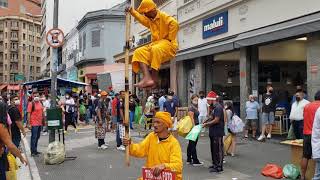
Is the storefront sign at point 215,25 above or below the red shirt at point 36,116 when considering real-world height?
above

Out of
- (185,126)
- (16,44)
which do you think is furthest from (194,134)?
(16,44)

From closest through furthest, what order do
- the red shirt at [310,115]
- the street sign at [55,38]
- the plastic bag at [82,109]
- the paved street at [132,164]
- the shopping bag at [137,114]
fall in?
the red shirt at [310,115] < the paved street at [132,164] < the street sign at [55,38] < the shopping bag at [137,114] < the plastic bag at [82,109]

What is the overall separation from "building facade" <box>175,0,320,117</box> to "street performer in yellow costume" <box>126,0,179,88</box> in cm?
874

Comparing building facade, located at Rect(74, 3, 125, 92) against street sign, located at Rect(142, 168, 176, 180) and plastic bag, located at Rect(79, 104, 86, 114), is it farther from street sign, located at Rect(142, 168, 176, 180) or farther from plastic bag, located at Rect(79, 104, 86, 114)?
street sign, located at Rect(142, 168, 176, 180)

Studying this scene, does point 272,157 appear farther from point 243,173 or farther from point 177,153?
point 177,153

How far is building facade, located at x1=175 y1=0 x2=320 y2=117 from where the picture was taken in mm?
15117

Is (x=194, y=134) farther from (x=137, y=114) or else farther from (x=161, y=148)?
(x=137, y=114)

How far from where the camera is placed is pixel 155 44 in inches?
231

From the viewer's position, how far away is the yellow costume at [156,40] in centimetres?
575

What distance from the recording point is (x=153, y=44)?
5.89 meters

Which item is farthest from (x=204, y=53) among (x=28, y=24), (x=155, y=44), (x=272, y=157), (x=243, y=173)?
(x=28, y=24)

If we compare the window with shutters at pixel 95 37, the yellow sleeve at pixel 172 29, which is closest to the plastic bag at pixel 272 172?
the yellow sleeve at pixel 172 29

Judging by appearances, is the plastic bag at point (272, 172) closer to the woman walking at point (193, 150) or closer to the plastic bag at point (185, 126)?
the woman walking at point (193, 150)

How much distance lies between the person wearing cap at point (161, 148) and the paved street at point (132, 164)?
536cm
